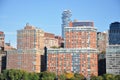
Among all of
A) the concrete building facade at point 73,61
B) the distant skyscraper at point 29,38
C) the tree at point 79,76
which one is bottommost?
the tree at point 79,76

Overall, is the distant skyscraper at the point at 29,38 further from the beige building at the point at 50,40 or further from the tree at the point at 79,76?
the tree at the point at 79,76

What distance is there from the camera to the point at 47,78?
117 meters

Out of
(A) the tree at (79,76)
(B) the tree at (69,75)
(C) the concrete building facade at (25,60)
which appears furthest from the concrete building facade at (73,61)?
(A) the tree at (79,76)

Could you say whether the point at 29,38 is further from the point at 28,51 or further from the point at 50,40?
the point at 50,40

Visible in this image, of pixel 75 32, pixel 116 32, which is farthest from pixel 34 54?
pixel 116 32

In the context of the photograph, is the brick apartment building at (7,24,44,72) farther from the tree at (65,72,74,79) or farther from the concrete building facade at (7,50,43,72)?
the tree at (65,72,74,79)

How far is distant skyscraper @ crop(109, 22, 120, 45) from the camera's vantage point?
178m

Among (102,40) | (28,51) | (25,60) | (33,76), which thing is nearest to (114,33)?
(102,40)

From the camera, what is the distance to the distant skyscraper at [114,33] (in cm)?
17779

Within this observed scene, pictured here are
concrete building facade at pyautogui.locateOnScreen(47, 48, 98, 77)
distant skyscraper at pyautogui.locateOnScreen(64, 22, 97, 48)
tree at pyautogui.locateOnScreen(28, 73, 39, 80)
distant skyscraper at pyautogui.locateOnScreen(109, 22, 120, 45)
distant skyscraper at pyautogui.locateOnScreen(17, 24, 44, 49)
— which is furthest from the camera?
distant skyscraper at pyautogui.locateOnScreen(109, 22, 120, 45)

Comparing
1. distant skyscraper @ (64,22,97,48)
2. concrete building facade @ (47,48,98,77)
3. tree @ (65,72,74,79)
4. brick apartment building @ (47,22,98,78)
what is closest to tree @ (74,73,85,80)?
tree @ (65,72,74,79)

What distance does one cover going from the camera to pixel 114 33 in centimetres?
18562

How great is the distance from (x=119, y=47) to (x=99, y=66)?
1021 centimetres

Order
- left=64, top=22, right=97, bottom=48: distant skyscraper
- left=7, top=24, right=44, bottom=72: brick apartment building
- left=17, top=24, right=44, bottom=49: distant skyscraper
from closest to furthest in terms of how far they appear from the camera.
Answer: left=7, top=24, right=44, bottom=72: brick apartment building < left=64, top=22, right=97, bottom=48: distant skyscraper < left=17, top=24, right=44, bottom=49: distant skyscraper
